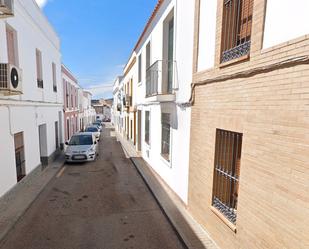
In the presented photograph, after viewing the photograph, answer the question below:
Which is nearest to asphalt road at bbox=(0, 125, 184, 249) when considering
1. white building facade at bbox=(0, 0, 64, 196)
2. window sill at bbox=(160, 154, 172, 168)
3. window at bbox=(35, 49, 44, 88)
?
window sill at bbox=(160, 154, 172, 168)

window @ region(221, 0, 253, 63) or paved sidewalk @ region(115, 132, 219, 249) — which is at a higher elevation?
window @ region(221, 0, 253, 63)

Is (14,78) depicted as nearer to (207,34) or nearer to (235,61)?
(207,34)

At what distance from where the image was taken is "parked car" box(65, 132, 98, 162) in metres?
11.4

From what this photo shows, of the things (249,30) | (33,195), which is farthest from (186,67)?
(33,195)

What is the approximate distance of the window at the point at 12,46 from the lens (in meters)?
6.93

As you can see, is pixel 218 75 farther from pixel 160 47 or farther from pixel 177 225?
pixel 160 47

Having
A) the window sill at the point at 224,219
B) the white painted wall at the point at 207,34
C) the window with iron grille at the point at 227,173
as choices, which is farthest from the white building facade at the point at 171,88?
the window sill at the point at 224,219

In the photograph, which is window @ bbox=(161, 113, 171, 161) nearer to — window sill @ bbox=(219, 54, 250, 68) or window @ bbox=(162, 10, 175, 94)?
window @ bbox=(162, 10, 175, 94)

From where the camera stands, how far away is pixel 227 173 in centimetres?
421

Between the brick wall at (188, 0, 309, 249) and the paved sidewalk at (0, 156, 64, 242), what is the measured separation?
16.0 ft

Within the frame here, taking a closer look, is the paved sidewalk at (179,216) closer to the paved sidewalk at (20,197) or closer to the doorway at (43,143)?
the paved sidewalk at (20,197)

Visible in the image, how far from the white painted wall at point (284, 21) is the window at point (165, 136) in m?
4.87

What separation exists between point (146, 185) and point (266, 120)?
6071 mm

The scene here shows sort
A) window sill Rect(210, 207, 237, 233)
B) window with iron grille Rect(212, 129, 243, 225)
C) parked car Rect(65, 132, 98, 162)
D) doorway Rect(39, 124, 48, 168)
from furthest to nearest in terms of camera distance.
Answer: parked car Rect(65, 132, 98, 162)
doorway Rect(39, 124, 48, 168)
window with iron grille Rect(212, 129, 243, 225)
window sill Rect(210, 207, 237, 233)
